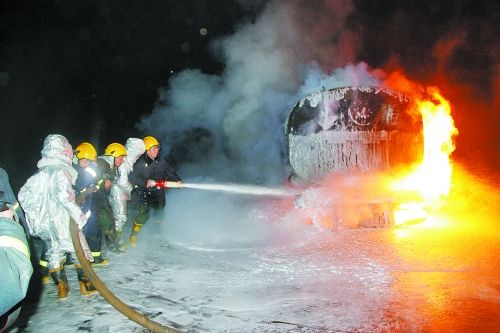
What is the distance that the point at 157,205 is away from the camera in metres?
6.30

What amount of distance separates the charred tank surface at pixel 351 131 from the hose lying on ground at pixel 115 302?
3.80 metres

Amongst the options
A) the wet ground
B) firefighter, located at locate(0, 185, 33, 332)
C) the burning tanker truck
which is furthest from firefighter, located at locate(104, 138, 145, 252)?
firefighter, located at locate(0, 185, 33, 332)

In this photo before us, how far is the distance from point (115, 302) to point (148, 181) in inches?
123

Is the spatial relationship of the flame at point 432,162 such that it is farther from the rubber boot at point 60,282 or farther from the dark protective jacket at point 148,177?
the rubber boot at point 60,282

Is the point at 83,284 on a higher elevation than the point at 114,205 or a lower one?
lower

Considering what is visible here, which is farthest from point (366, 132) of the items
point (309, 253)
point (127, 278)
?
point (127, 278)

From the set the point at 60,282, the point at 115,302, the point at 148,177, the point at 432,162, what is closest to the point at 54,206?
the point at 60,282

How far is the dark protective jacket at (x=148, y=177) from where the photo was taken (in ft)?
20.3

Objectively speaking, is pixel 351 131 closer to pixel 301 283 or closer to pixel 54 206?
pixel 301 283

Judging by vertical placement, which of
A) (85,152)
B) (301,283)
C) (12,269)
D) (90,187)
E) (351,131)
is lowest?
(301,283)

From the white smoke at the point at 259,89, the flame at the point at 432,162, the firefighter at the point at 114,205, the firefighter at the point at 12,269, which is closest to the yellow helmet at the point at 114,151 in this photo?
the firefighter at the point at 114,205

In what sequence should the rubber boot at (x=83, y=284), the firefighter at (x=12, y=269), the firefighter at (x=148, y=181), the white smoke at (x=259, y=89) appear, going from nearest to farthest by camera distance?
the firefighter at (x=12, y=269)
the rubber boot at (x=83, y=284)
the firefighter at (x=148, y=181)
the white smoke at (x=259, y=89)

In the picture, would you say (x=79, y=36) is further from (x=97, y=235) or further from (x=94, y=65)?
(x=97, y=235)

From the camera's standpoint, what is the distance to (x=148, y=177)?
629 cm
